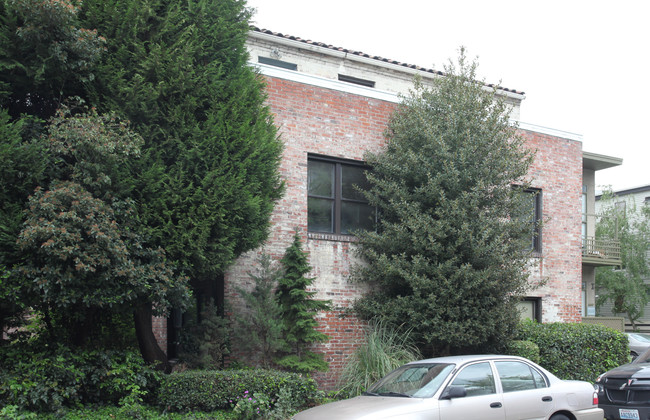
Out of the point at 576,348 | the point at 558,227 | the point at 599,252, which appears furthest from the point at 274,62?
the point at 599,252

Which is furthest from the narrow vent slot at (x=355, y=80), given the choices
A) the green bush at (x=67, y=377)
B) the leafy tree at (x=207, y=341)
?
the green bush at (x=67, y=377)

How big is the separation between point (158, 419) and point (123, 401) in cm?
63

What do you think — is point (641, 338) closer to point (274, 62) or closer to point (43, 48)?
point (274, 62)

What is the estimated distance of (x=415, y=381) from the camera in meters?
8.02

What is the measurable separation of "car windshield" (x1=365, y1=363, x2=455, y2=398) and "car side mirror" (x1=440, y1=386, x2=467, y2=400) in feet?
0.47

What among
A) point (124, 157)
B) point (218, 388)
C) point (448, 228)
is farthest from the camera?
point (448, 228)

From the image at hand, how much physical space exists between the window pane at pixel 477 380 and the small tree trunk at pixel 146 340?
4.99 metres

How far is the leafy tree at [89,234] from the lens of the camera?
321 inches

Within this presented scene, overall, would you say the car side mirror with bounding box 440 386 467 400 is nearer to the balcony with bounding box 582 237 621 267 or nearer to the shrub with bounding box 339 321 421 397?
the shrub with bounding box 339 321 421 397

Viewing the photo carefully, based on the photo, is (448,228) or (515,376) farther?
(448,228)

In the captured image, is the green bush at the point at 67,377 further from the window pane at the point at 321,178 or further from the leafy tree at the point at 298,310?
the window pane at the point at 321,178

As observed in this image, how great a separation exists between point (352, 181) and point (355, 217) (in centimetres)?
80

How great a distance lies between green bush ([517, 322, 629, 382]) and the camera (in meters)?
13.3

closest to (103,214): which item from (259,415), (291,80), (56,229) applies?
(56,229)
